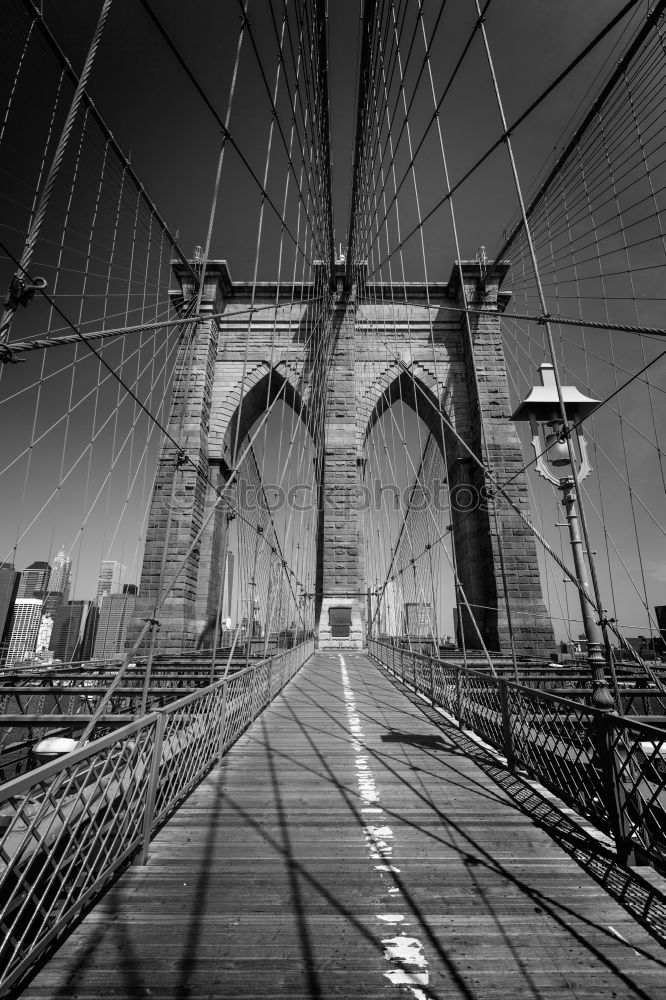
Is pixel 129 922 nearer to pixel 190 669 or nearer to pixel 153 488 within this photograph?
pixel 190 669

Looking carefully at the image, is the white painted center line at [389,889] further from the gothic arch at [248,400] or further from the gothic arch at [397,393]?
the gothic arch at [397,393]

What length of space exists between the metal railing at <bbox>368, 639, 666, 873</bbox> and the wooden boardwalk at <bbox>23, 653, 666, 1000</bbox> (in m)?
0.36

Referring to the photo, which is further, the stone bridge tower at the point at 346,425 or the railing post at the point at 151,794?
the stone bridge tower at the point at 346,425

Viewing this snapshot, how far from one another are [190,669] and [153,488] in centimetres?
852

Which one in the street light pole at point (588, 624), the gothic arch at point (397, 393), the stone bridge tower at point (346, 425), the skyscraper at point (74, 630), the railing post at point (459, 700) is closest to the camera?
the street light pole at point (588, 624)

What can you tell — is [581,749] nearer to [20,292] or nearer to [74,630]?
[20,292]

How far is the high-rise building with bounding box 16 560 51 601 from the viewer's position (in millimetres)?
10538

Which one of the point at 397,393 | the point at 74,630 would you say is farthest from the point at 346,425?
the point at 74,630

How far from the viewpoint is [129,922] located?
1.93m

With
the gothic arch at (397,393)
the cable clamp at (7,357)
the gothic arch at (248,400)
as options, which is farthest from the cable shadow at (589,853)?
the gothic arch at (397,393)

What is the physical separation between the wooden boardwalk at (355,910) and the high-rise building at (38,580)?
8959 mm

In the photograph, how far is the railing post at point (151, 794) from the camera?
2428mm

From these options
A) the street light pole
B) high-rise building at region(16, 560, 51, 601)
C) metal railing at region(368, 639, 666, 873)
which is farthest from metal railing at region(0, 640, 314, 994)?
high-rise building at region(16, 560, 51, 601)

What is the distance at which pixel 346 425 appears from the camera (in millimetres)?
17188
